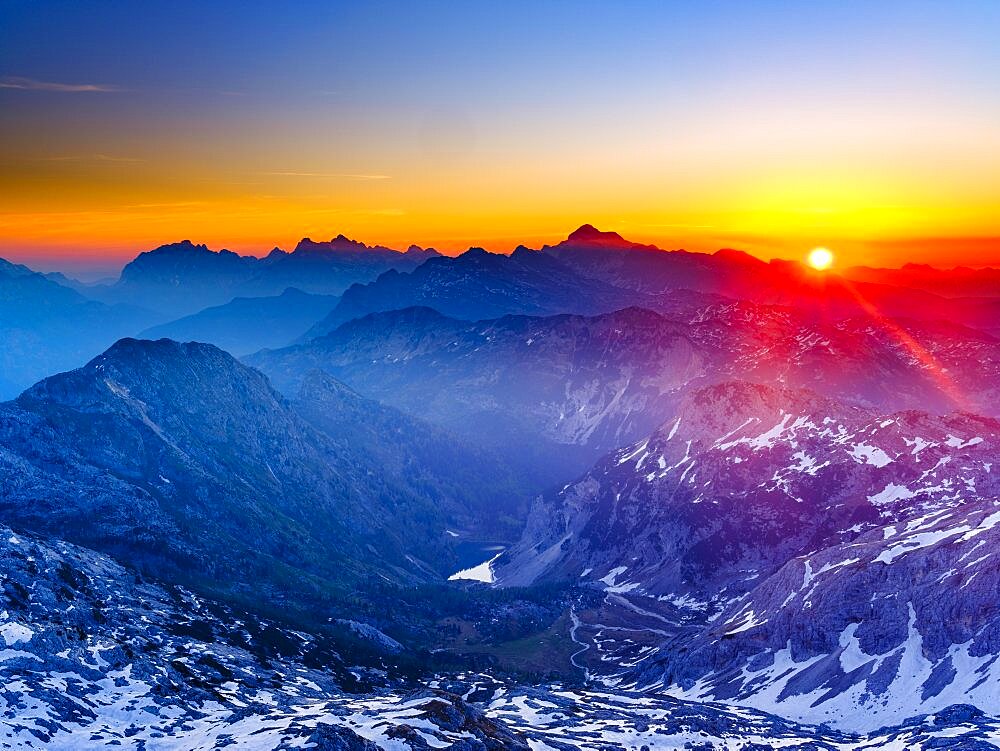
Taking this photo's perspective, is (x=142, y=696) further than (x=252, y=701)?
No

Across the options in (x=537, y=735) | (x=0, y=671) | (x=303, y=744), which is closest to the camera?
(x=303, y=744)

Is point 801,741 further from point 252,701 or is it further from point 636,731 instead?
point 252,701

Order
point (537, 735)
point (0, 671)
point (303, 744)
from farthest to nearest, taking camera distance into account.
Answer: point (537, 735), point (0, 671), point (303, 744)

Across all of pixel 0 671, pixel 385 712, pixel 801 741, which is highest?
pixel 0 671

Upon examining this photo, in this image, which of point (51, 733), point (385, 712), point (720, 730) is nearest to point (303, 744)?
point (385, 712)

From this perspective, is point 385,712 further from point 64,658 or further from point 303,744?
point 64,658

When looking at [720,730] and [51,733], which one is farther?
[720,730]

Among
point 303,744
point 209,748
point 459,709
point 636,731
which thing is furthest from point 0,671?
point 636,731

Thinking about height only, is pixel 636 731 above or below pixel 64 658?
below

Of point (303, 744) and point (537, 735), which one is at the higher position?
point (303, 744)
